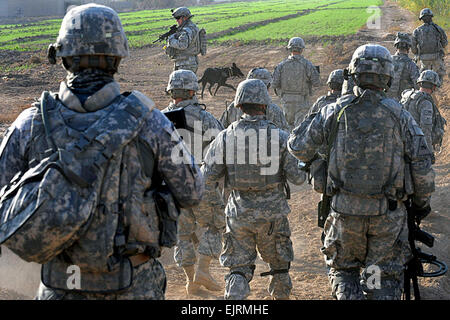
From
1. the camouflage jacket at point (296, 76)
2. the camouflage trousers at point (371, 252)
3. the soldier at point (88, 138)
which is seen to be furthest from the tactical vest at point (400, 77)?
the soldier at point (88, 138)

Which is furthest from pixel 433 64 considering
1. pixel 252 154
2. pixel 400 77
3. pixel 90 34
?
pixel 90 34

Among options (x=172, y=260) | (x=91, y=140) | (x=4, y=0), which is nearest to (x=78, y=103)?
(x=91, y=140)

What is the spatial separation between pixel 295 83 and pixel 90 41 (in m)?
8.49

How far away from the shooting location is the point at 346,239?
4.98m

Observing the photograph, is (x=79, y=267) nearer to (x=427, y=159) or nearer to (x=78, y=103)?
(x=78, y=103)

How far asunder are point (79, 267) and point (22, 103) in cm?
1684

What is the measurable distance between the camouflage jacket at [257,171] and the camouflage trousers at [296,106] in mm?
6247

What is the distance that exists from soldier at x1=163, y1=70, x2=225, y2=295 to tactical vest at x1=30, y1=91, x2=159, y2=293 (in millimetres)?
3363

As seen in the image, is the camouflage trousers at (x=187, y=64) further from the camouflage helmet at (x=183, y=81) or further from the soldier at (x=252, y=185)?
the soldier at (x=252, y=185)

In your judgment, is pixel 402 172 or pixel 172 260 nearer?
pixel 402 172

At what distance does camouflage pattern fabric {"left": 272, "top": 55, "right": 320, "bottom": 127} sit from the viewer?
11.3 meters

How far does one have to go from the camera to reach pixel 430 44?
14922 mm

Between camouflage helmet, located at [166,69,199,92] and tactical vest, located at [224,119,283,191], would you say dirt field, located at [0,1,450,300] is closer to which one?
tactical vest, located at [224,119,283,191]
